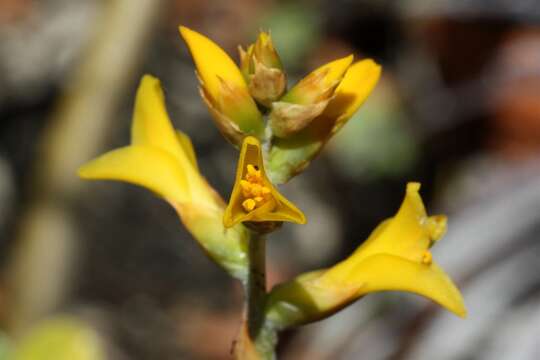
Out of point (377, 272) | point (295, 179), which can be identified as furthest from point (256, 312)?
point (295, 179)

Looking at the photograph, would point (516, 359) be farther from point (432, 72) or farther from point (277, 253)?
point (432, 72)

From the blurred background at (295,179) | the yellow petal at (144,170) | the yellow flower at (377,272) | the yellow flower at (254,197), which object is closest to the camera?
the yellow flower at (254,197)

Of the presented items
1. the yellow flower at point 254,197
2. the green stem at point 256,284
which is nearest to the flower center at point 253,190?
the yellow flower at point 254,197

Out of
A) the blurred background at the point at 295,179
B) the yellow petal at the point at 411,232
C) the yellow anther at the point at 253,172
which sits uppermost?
the yellow anther at the point at 253,172

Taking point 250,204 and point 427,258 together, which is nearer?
point 250,204

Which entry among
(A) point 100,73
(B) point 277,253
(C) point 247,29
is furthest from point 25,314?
(C) point 247,29

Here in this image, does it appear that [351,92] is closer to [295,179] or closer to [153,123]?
[153,123]

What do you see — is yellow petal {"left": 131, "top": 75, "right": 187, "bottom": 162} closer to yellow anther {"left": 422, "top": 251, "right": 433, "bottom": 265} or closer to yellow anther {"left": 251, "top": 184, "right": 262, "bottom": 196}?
yellow anther {"left": 251, "top": 184, "right": 262, "bottom": 196}

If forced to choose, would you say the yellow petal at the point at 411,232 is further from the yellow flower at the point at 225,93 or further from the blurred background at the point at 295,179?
the blurred background at the point at 295,179
